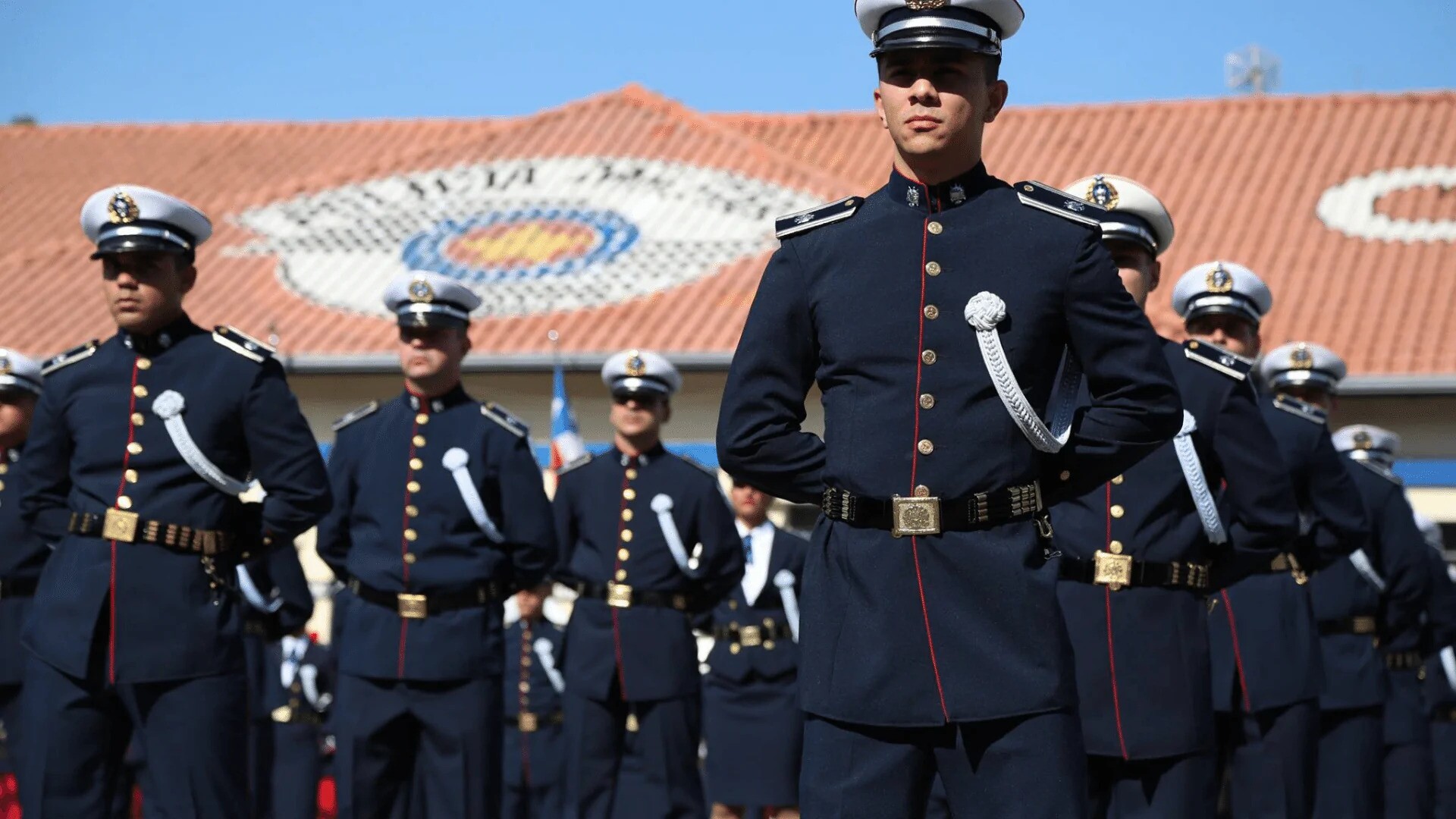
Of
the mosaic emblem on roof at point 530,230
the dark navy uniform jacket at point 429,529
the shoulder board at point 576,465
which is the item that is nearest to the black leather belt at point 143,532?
the dark navy uniform jacket at point 429,529

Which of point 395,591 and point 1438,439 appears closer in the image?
point 395,591

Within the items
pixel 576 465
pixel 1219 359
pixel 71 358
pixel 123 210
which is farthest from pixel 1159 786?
pixel 576 465

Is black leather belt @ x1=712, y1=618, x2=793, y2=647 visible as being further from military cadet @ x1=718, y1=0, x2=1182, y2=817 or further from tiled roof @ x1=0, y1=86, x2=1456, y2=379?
military cadet @ x1=718, y1=0, x2=1182, y2=817

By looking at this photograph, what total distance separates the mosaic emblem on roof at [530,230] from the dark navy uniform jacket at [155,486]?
45.5ft

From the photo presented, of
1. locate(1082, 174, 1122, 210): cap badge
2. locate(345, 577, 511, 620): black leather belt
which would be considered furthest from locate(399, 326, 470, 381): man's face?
locate(1082, 174, 1122, 210): cap badge

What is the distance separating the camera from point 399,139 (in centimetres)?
2884

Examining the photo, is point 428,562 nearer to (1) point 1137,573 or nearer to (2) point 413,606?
(2) point 413,606

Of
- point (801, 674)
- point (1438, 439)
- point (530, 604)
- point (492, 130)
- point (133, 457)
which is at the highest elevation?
point (492, 130)

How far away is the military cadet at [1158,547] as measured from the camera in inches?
247

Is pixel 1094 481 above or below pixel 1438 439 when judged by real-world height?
below

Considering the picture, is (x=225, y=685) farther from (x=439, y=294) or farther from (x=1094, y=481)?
(x=1094, y=481)

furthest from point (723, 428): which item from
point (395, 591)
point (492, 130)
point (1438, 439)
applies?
point (492, 130)

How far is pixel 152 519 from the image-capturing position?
682cm

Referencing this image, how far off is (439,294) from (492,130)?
17.8 metres
